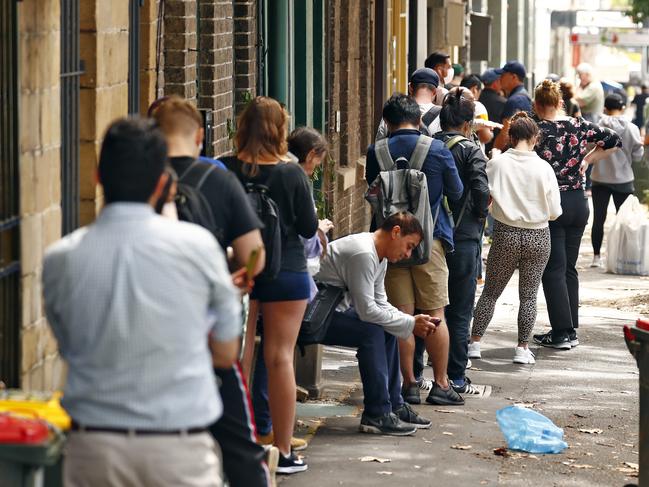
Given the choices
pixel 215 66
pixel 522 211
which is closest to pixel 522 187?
pixel 522 211

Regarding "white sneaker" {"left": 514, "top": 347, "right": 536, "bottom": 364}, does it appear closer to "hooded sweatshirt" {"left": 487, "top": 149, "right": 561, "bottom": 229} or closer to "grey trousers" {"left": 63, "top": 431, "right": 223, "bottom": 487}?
"hooded sweatshirt" {"left": 487, "top": 149, "right": 561, "bottom": 229}

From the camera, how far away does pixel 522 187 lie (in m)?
10.3

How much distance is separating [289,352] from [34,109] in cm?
169

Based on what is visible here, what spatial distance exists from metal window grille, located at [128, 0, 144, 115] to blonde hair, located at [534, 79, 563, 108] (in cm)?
380

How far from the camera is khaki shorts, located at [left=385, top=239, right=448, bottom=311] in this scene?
9008 mm

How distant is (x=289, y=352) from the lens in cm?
703

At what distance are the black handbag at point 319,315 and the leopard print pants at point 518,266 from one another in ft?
8.94

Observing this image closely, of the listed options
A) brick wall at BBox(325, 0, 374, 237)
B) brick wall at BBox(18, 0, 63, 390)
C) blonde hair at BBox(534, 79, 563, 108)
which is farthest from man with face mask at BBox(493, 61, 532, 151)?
brick wall at BBox(18, 0, 63, 390)

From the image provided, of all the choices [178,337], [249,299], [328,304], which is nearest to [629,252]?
[328,304]

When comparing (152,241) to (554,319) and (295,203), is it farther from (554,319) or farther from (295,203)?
(554,319)

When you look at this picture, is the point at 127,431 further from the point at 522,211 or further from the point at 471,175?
the point at 522,211

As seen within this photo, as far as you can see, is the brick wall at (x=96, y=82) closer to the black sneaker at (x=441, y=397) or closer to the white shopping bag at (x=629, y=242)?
the black sneaker at (x=441, y=397)

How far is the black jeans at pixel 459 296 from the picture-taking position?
9.56 metres

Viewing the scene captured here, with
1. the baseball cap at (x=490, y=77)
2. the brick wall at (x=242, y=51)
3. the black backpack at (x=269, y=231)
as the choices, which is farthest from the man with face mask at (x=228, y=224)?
the baseball cap at (x=490, y=77)
